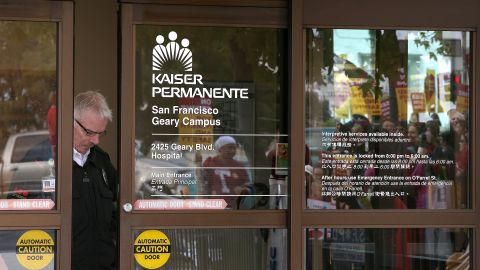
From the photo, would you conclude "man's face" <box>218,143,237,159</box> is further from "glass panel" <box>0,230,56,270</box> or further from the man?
"glass panel" <box>0,230,56,270</box>

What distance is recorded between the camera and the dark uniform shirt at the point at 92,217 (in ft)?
18.3

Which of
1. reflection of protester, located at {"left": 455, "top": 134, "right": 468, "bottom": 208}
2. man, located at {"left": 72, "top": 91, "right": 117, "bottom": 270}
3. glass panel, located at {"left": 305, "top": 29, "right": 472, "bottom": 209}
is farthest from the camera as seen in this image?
man, located at {"left": 72, "top": 91, "right": 117, "bottom": 270}

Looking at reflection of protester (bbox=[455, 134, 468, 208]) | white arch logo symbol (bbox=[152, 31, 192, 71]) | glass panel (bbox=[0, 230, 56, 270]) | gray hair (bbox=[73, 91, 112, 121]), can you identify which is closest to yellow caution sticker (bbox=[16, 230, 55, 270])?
glass panel (bbox=[0, 230, 56, 270])

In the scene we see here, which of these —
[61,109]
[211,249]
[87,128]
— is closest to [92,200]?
[87,128]

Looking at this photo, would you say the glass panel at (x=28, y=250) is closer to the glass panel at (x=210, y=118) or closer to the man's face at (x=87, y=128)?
the glass panel at (x=210, y=118)

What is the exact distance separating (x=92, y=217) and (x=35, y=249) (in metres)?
0.86

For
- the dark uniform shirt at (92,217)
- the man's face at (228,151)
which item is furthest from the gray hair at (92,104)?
the man's face at (228,151)

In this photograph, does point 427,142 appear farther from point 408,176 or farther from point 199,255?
point 199,255

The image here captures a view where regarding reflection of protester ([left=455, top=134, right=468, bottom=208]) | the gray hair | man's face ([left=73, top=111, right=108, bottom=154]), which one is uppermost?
the gray hair

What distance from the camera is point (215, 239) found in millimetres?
4980

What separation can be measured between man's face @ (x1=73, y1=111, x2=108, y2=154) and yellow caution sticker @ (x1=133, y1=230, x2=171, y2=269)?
994mm

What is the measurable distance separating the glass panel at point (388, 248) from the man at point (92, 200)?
1.64 m

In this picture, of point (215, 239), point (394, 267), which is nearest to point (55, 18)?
point (215, 239)

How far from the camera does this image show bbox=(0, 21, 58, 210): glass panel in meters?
4.78
